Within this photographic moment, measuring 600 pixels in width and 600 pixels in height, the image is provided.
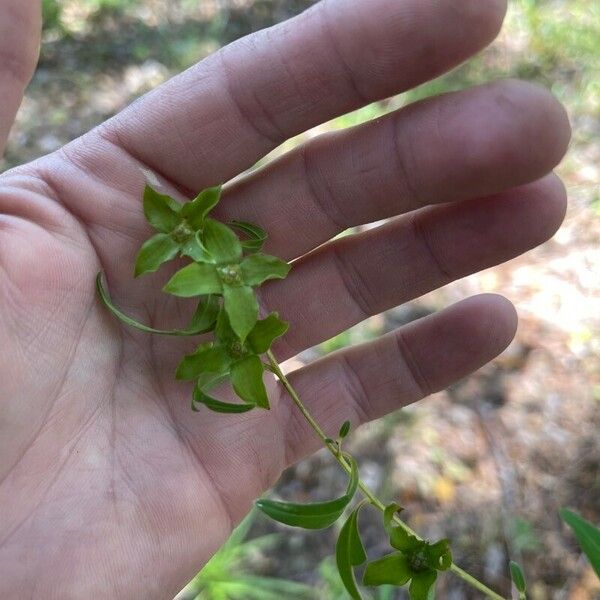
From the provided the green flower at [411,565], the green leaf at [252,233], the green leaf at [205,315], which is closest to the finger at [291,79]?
the green leaf at [252,233]

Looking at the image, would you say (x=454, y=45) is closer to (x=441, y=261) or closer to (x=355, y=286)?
(x=441, y=261)

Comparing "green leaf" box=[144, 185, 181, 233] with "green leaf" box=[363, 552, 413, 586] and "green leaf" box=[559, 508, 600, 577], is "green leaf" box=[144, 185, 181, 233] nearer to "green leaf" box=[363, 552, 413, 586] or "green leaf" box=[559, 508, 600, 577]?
"green leaf" box=[363, 552, 413, 586]

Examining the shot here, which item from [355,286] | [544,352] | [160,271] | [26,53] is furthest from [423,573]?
[544,352]

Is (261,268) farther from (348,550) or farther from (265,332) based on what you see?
(348,550)

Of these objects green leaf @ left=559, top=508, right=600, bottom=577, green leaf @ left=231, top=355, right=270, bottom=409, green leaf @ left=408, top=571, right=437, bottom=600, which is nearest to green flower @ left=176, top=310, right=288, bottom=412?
green leaf @ left=231, top=355, right=270, bottom=409

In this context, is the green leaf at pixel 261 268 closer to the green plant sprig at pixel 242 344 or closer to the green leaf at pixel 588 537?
the green plant sprig at pixel 242 344

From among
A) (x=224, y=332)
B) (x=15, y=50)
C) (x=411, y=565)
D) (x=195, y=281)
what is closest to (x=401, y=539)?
(x=411, y=565)
